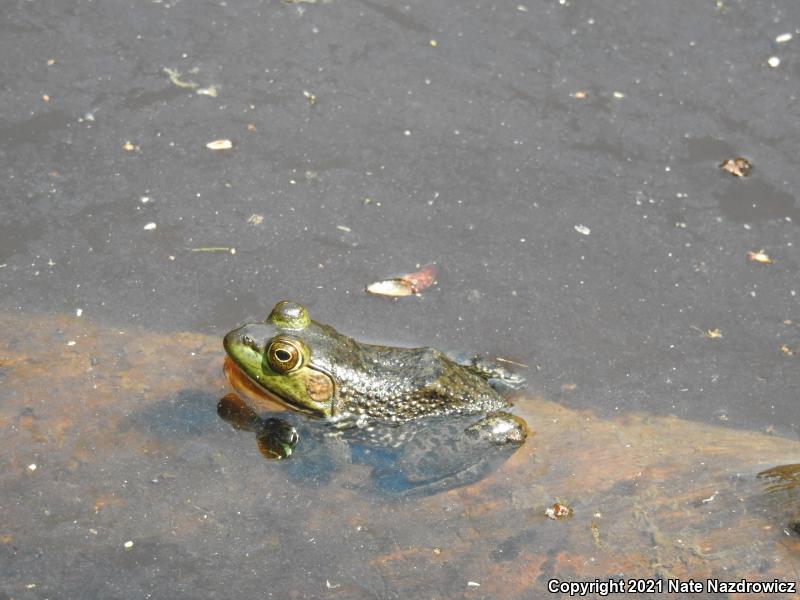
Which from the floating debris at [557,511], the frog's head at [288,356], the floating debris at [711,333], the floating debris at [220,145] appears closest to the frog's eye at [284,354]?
the frog's head at [288,356]

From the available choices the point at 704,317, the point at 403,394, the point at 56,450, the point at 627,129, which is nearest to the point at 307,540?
the point at 403,394

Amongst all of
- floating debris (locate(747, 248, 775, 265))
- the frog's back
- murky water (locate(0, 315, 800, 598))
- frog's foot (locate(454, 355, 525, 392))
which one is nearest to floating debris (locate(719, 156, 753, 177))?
floating debris (locate(747, 248, 775, 265))

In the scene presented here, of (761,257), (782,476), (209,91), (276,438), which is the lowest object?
(276,438)

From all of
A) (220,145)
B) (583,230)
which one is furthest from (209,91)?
(583,230)

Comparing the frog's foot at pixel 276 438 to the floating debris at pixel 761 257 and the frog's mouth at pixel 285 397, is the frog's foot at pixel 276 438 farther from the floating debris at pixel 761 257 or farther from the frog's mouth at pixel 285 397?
the floating debris at pixel 761 257

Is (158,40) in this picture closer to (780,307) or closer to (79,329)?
(79,329)

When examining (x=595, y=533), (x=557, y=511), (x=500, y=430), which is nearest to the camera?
(x=595, y=533)

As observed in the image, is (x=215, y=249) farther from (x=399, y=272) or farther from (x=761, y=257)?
(x=761, y=257)

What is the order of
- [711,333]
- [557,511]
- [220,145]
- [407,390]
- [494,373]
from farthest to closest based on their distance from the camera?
1. [220,145]
2. [711,333]
3. [494,373]
4. [407,390]
5. [557,511]
